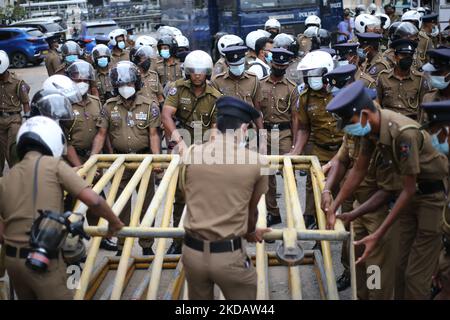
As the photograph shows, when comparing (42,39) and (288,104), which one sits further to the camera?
(42,39)

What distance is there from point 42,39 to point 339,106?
2387 centimetres

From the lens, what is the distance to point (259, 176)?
12.1 feet

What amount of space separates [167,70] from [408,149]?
7339 mm

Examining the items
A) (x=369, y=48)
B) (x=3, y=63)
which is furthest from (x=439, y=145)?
(x=3, y=63)

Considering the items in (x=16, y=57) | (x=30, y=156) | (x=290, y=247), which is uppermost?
(x=30, y=156)

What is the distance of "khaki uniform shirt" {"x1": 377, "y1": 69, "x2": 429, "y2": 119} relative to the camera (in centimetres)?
694

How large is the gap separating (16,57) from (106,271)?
22.3 metres

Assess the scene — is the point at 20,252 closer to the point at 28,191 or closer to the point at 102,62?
the point at 28,191

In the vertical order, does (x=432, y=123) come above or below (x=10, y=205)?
above

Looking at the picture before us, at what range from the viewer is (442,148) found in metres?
4.14

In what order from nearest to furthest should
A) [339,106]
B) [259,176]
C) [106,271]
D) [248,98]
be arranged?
[259,176] → [339,106] → [106,271] → [248,98]

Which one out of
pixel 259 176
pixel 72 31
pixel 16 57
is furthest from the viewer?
pixel 72 31
